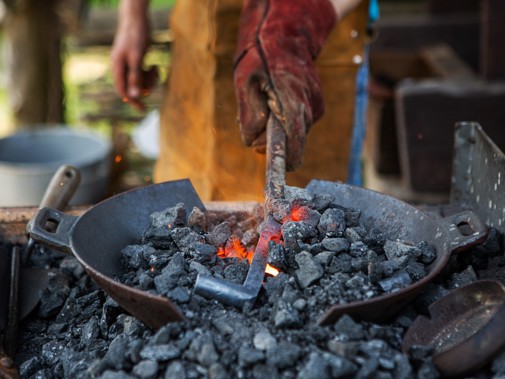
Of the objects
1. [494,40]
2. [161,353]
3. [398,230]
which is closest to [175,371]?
[161,353]

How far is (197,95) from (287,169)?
1.08 m

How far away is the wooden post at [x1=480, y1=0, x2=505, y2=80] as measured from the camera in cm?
354

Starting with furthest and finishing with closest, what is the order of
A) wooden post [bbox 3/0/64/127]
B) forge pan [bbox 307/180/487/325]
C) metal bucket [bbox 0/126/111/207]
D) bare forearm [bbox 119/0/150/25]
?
wooden post [bbox 3/0/64/127], metal bucket [bbox 0/126/111/207], bare forearm [bbox 119/0/150/25], forge pan [bbox 307/180/487/325]

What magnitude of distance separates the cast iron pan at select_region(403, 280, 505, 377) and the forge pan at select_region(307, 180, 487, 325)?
0.07 metres

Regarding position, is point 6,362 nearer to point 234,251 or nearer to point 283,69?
point 234,251

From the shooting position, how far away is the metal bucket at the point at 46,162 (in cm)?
350

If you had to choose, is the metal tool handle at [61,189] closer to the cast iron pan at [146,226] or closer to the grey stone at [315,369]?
the cast iron pan at [146,226]

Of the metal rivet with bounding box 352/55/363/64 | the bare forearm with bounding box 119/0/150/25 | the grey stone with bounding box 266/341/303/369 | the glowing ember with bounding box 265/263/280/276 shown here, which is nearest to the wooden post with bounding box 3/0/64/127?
the bare forearm with bounding box 119/0/150/25

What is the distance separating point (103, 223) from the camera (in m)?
1.75

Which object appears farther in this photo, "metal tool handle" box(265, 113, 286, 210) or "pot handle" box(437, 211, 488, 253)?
"metal tool handle" box(265, 113, 286, 210)

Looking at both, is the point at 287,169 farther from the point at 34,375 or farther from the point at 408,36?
the point at 408,36

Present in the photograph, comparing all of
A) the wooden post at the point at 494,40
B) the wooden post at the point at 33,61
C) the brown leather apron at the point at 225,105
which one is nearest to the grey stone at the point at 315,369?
the brown leather apron at the point at 225,105

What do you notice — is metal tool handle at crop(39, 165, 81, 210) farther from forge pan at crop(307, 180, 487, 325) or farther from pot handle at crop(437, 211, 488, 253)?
pot handle at crop(437, 211, 488, 253)

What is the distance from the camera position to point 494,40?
358 centimetres
